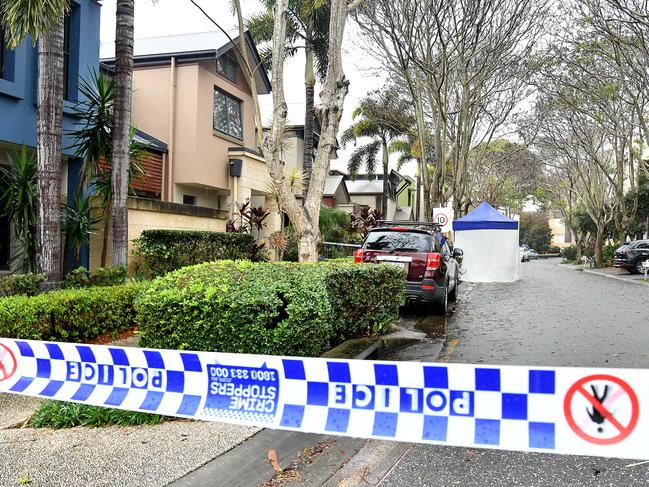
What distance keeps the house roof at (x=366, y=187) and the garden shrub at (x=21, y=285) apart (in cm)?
3408

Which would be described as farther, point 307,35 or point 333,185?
point 333,185

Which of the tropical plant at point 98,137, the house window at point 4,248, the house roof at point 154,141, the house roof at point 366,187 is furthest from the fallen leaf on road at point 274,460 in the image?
the house roof at point 366,187

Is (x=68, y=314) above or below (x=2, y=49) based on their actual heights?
below

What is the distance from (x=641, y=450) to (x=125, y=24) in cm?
932

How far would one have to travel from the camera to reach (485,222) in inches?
815

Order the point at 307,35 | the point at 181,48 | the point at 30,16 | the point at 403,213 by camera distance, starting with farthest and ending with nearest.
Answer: the point at 403,213 < the point at 307,35 < the point at 181,48 < the point at 30,16

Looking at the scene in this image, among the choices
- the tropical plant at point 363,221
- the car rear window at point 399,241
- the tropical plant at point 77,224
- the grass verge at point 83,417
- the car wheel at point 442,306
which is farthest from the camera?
the tropical plant at point 363,221

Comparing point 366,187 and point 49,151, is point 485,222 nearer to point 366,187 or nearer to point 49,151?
point 49,151

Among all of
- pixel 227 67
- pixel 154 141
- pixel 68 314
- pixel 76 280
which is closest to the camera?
pixel 68 314

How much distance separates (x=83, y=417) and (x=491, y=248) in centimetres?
1827

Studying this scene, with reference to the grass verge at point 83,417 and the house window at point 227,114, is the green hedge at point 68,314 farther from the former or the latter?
the house window at point 227,114

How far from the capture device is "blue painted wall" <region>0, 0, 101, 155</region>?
357 inches

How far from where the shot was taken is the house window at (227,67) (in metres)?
17.0

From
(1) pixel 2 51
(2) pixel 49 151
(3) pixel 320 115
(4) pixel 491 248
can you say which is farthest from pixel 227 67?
(4) pixel 491 248
